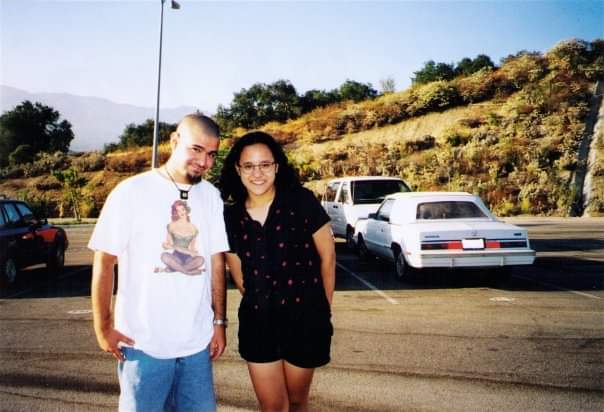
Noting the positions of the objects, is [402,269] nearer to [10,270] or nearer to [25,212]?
[10,270]

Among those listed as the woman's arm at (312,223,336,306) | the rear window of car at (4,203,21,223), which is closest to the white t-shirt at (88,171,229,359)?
the woman's arm at (312,223,336,306)

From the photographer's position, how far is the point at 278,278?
259 centimetres

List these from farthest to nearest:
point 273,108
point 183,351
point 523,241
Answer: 1. point 273,108
2. point 523,241
3. point 183,351

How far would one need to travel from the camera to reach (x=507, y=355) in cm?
492

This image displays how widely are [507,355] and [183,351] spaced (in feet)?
12.6

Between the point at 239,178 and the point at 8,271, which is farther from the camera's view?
the point at 8,271

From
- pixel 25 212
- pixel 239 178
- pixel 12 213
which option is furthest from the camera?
pixel 25 212

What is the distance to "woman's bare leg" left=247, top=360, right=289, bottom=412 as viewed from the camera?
2.59m

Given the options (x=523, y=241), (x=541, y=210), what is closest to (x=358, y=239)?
(x=523, y=241)

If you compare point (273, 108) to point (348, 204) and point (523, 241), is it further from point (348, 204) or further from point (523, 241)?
point (523, 241)

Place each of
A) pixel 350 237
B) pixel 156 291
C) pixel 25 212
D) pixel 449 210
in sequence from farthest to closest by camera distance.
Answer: pixel 350 237, pixel 25 212, pixel 449 210, pixel 156 291

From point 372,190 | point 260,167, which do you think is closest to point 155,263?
point 260,167

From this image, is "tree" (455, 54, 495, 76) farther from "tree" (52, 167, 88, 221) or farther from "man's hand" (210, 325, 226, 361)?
"man's hand" (210, 325, 226, 361)

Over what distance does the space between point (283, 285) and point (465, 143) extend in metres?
30.8
